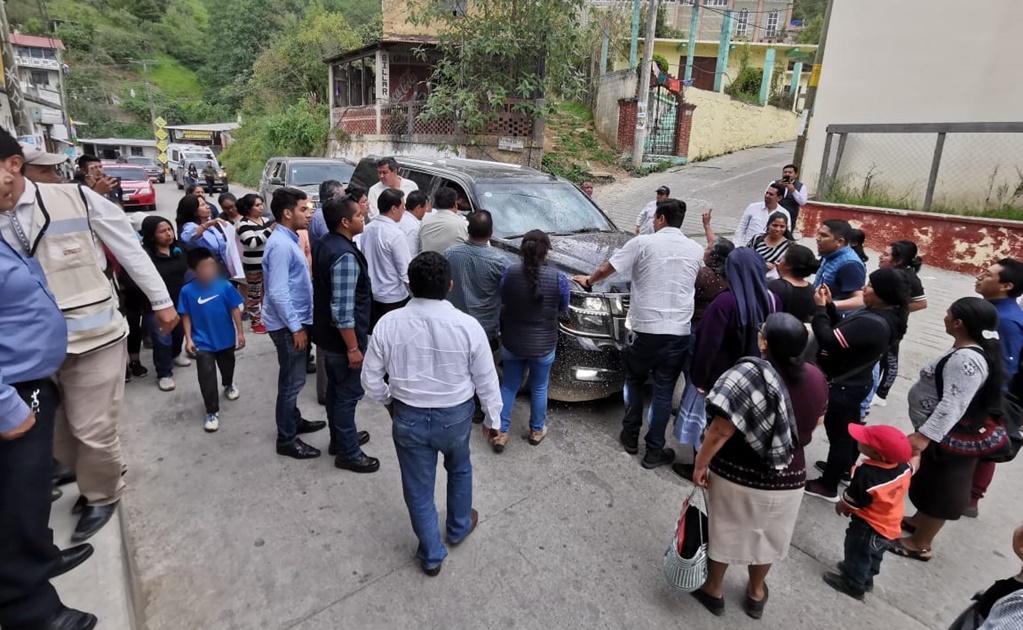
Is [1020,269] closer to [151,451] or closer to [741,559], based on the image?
[741,559]

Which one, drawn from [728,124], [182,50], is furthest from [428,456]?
[182,50]

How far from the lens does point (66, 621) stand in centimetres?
216

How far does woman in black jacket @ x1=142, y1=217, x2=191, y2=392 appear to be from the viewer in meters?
4.65

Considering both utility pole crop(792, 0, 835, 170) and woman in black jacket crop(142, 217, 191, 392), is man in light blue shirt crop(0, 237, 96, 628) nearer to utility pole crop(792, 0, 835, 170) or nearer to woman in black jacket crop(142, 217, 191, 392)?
woman in black jacket crop(142, 217, 191, 392)

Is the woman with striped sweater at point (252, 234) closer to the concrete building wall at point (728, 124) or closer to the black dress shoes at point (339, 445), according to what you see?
the black dress shoes at point (339, 445)

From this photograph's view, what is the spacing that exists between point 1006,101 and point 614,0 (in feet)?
73.7

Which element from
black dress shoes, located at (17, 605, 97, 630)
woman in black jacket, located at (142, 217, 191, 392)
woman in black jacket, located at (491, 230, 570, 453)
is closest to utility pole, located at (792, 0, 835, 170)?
woman in black jacket, located at (491, 230, 570, 453)

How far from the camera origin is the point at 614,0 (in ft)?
90.3

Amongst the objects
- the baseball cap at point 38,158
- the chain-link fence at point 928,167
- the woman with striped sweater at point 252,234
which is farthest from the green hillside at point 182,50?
the baseball cap at point 38,158

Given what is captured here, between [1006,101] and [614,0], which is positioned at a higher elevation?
[614,0]

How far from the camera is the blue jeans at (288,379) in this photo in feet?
11.8

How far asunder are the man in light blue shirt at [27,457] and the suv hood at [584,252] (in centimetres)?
324

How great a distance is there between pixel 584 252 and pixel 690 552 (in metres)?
2.89

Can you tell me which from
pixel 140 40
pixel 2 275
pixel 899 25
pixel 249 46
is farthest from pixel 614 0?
pixel 140 40
